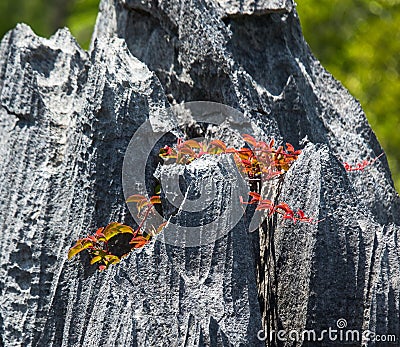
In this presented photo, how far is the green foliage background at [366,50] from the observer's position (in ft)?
31.0

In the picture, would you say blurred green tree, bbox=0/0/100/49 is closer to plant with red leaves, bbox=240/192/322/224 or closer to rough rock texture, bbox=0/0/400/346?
rough rock texture, bbox=0/0/400/346

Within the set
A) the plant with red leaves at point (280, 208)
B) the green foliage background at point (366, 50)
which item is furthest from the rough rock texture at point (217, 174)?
the green foliage background at point (366, 50)

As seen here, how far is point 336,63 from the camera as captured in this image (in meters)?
11.2

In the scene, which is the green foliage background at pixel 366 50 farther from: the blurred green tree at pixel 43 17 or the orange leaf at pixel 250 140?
the blurred green tree at pixel 43 17

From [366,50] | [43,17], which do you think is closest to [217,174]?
[366,50]

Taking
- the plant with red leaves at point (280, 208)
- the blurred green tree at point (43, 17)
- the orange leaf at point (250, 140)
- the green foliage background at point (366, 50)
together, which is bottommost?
the plant with red leaves at point (280, 208)

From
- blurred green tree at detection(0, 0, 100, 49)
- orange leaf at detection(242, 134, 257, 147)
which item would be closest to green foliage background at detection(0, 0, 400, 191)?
orange leaf at detection(242, 134, 257, 147)

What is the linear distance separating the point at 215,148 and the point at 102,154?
48 cm

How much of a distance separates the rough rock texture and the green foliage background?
19.1ft

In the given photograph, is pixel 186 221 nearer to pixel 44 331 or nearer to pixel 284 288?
pixel 284 288

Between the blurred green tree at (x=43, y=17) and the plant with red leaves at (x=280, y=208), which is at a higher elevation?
the blurred green tree at (x=43, y=17)

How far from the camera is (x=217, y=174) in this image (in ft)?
8.34

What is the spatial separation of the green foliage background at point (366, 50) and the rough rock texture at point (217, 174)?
583 centimetres

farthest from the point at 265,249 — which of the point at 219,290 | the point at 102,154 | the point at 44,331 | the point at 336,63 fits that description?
the point at 336,63
